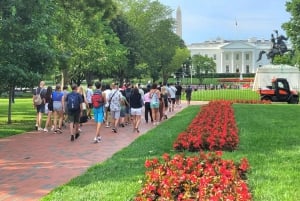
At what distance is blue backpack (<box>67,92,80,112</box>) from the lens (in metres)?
14.1

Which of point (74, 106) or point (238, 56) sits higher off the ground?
point (238, 56)

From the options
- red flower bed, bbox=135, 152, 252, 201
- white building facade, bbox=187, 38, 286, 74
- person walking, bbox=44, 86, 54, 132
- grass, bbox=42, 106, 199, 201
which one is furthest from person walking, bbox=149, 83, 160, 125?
white building facade, bbox=187, 38, 286, 74

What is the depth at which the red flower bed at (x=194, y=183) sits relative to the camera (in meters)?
5.75

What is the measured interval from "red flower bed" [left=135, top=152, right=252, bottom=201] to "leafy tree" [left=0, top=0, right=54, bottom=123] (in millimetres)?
8721

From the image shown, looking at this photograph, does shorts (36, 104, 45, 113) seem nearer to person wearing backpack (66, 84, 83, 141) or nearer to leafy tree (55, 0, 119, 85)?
leafy tree (55, 0, 119, 85)

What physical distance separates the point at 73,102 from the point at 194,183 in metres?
8.45

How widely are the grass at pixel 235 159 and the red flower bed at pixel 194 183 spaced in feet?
1.76

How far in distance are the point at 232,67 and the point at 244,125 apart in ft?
426

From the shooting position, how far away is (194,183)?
6.12 meters

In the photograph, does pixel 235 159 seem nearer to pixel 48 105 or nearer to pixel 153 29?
pixel 48 105

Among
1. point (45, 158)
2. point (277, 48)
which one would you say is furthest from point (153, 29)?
point (45, 158)

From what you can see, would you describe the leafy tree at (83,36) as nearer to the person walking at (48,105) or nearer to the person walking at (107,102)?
the person walking at (48,105)

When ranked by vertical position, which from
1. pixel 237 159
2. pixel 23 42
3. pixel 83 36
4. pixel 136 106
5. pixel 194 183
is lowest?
pixel 237 159

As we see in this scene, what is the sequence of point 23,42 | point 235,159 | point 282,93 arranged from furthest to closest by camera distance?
1. point 282,93
2. point 23,42
3. point 235,159
